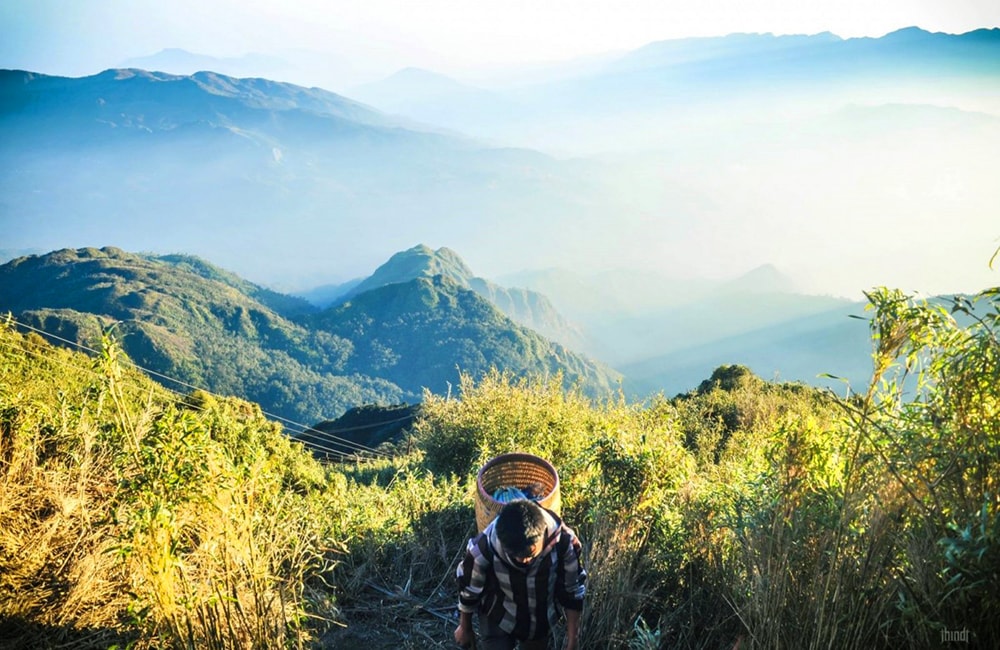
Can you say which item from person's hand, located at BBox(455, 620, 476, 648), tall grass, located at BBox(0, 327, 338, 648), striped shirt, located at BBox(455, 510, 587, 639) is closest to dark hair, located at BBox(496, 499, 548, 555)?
striped shirt, located at BBox(455, 510, 587, 639)

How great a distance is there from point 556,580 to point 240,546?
6.10ft

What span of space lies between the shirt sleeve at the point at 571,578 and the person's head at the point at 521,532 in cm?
27

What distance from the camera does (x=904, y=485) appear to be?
279 centimetres

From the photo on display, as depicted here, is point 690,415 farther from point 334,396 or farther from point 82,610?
point 334,396

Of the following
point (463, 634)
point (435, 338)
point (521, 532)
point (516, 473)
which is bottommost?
point (435, 338)

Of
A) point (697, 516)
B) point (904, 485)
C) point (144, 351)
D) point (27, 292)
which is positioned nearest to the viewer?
point (904, 485)

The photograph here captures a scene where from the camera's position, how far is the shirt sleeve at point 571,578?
308 centimetres

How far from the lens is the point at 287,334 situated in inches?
4739

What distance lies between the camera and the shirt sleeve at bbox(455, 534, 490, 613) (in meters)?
3.08

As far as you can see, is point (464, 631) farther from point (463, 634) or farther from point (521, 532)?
point (521, 532)

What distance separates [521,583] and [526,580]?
40mm

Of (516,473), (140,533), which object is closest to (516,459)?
(516,473)

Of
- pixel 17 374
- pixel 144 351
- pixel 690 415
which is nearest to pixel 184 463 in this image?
pixel 17 374

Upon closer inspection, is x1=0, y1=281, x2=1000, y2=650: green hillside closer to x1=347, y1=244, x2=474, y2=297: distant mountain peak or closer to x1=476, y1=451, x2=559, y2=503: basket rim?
x1=476, y1=451, x2=559, y2=503: basket rim
